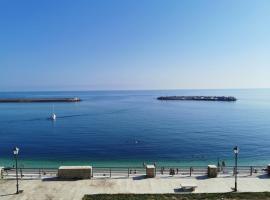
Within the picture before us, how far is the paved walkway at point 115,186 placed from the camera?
20531 millimetres

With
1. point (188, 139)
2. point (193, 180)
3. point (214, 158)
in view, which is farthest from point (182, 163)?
point (193, 180)

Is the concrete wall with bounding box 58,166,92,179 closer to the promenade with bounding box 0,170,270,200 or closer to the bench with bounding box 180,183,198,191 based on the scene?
the promenade with bounding box 0,170,270,200

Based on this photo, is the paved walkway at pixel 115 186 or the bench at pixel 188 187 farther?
the bench at pixel 188 187

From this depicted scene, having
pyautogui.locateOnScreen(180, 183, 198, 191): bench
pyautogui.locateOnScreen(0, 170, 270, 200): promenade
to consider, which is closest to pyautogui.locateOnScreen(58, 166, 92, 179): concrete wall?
pyautogui.locateOnScreen(0, 170, 270, 200): promenade

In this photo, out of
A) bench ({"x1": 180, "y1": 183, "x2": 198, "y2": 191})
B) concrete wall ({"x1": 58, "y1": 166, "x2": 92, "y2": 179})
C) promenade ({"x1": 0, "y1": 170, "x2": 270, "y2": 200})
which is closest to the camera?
promenade ({"x1": 0, "y1": 170, "x2": 270, "y2": 200})

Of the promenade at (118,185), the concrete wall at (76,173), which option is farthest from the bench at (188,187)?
the concrete wall at (76,173)

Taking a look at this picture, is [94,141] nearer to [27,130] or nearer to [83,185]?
[27,130]

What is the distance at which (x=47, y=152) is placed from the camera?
5434 centimetres

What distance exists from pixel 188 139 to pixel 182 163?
19.8m

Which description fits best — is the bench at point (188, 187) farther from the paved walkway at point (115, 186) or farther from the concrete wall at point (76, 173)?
the concrete wall at point (76, 173)

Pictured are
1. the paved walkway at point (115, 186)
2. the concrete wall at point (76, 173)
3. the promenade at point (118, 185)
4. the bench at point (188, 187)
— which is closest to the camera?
the paved walkway at point (115, 186)

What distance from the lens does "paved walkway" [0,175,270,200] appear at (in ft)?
67.4

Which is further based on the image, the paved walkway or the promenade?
the promenade

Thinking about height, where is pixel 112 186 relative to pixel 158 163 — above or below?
above
